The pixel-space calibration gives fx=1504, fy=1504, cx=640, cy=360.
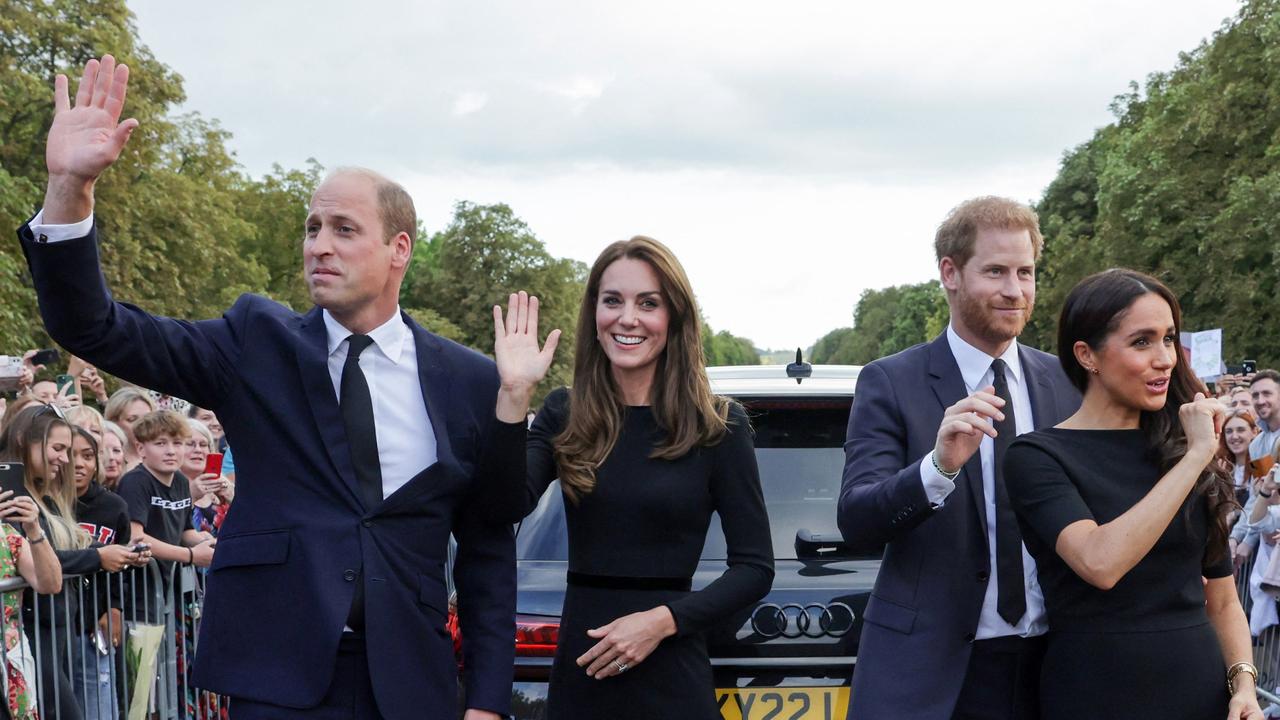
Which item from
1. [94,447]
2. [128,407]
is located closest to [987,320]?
[94,447]

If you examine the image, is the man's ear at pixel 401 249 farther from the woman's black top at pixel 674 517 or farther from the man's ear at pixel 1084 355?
the man's ear at pixel 1084 355

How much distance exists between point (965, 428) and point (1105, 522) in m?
0.39

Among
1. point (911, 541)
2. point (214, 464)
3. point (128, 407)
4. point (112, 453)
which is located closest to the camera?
point (911, 541)

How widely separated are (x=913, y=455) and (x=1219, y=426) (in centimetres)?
79

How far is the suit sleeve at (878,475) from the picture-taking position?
363 cm

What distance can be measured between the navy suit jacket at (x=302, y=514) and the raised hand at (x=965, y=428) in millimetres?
1015

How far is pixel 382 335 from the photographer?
377 centimetres

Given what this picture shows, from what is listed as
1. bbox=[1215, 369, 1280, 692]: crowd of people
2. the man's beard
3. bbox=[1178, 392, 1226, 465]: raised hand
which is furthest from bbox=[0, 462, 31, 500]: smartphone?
bbox=[1215, 369, 1280, 692]: crowd of people

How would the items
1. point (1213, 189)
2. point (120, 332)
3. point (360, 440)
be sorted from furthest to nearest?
point (1213, 189) → point (360, 440) → point (120, 332)

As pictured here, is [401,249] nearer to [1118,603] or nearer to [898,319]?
[1118,603]

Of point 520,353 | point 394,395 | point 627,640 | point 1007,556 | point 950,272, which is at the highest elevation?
point 950,272

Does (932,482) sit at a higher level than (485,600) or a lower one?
higher

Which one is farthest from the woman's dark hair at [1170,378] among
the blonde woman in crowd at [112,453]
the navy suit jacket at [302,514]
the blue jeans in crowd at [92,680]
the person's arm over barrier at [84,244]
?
the blonde woman in crowd at [112,453]

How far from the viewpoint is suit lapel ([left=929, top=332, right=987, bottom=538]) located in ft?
12.6
